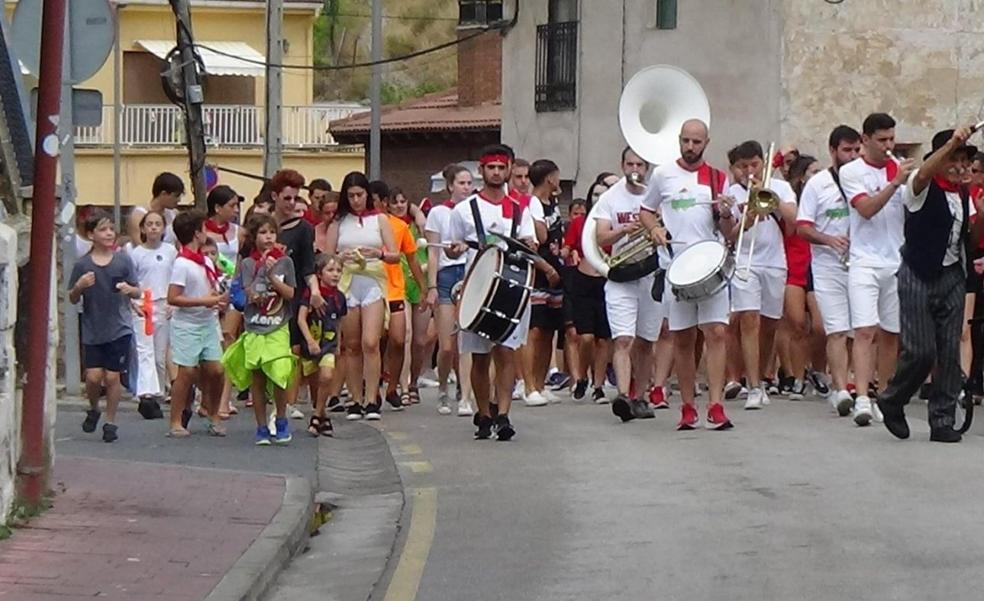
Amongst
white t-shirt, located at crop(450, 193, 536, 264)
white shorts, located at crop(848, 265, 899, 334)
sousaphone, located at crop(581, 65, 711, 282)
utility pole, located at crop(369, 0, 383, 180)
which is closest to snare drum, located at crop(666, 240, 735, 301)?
white shorts, located at crop(848, 265, 899, 334)

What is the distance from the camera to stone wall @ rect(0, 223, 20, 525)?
10.0 m

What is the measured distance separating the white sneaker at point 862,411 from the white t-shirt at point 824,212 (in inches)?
58.3

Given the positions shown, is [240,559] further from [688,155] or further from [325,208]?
[325,208]

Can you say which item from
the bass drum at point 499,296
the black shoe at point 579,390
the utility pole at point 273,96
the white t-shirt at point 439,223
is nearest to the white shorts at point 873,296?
the bass drum at point 499,296

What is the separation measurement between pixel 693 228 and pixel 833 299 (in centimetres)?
149

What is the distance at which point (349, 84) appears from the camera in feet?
251

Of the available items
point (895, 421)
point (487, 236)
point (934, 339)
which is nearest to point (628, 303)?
point (487, 236)

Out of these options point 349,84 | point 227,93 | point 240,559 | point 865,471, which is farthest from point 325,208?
point 349,84

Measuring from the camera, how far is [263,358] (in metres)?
14.2

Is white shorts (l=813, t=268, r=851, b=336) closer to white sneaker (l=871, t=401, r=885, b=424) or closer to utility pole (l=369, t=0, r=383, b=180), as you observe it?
white sneaker (l=871, t=401, r=885, b=424)

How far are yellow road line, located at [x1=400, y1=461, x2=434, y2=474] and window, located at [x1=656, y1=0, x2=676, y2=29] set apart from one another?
2248 centimetres

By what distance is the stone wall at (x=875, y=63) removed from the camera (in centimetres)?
3291

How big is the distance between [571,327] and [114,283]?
507cm

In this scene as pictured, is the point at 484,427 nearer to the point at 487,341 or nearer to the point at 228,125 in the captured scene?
the point at 487,341
